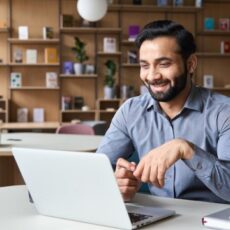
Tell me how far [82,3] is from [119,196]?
474 cm

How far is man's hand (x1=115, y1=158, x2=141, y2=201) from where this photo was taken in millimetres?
1725

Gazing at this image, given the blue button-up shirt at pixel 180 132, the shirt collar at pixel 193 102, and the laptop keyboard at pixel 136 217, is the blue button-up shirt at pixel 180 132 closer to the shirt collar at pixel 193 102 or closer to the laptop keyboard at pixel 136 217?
the shirt collar at pixel 193 102

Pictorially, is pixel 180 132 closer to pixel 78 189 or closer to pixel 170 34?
pixel 170 34

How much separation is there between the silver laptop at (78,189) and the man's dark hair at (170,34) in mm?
710

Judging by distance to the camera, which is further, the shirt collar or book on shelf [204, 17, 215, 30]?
book on shelf [204, 17, 215, 30]

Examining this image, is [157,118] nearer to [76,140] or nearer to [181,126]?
[181,126]

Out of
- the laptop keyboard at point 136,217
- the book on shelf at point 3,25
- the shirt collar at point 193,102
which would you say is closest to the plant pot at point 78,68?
the book on shelf at point 3,25

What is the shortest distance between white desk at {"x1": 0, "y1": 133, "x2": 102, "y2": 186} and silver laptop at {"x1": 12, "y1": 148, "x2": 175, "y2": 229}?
6.59 feet

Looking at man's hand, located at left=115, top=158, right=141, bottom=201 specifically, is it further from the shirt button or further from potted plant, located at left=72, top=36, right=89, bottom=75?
potted plant, located at left=72, top=36, right=89, bottom=75

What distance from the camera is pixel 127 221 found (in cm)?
133

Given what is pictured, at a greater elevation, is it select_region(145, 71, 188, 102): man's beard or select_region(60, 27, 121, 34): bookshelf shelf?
select_region(60, 27, 121, 34): bookshelf shelf

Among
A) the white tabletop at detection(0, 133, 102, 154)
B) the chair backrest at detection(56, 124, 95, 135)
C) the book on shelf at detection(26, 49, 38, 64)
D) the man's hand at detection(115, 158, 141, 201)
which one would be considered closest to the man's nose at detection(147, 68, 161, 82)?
the man's hand at detection(115, 158, 141, 201)

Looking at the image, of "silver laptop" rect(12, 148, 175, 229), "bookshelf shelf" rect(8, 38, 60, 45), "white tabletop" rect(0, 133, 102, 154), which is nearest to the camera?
"silver laptop" rect(12, 148, 175, 229)

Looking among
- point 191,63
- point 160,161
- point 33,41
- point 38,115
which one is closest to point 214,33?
point 33,41
